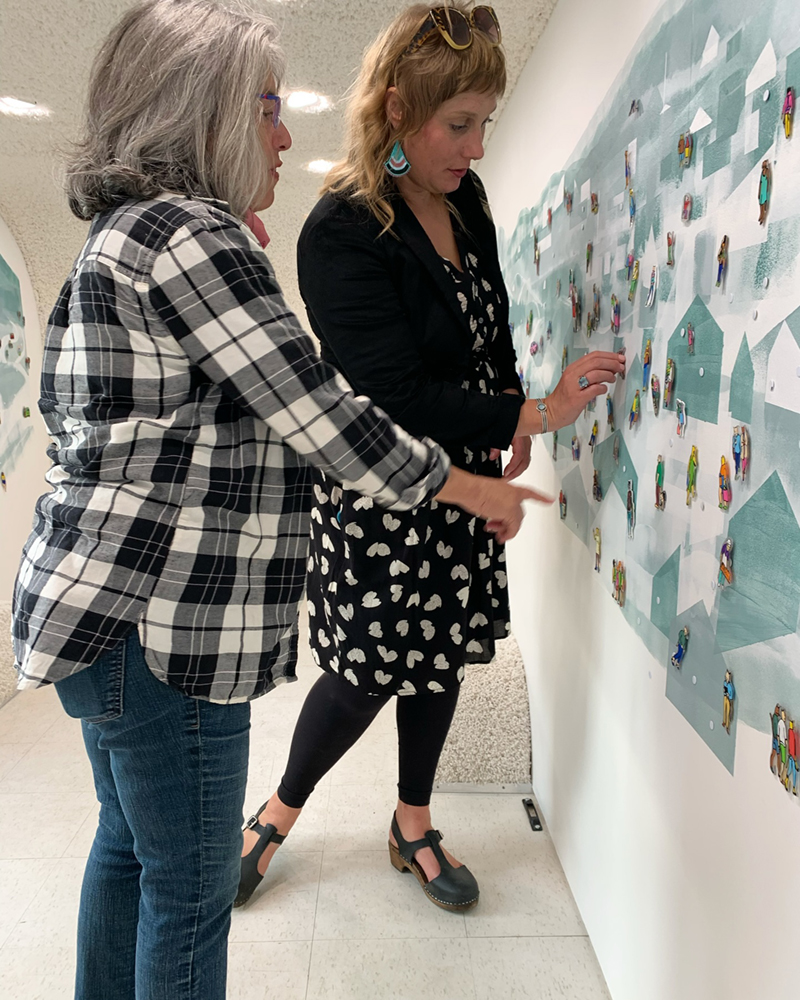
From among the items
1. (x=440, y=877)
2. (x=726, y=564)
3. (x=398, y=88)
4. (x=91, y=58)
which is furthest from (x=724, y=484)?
(x=91, y=58)

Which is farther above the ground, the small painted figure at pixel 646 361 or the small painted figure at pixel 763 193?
the small painted figure at pixel 763 193

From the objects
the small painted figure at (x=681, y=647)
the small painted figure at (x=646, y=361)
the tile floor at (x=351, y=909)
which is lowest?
the tile floor at (x=351, y=909)

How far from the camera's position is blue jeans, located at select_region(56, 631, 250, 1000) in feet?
2.92

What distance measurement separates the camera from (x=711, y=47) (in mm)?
944

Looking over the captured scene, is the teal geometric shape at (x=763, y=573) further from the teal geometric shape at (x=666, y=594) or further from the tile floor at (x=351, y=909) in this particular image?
the tile floor at (x=351, y=909)

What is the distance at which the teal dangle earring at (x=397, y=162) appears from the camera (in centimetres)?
133

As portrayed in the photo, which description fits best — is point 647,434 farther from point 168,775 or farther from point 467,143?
point 168,775

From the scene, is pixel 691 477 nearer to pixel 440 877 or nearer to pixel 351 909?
pixel 440 877

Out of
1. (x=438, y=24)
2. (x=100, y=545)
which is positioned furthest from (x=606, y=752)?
(x=438, y=24)

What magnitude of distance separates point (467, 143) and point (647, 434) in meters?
0.57

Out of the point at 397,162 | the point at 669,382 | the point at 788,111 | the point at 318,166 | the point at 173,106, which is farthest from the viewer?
the point at 318,166

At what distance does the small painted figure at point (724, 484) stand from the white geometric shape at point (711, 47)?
476 mm

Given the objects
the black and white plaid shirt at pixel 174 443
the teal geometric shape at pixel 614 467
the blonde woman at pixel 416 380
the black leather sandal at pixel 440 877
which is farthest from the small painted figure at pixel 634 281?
the black leather sandal at pixel 440 877

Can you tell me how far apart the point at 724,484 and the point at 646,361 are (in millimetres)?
317
